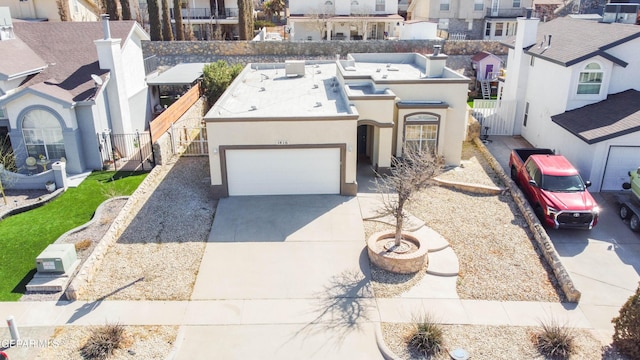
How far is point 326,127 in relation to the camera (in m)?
18.9

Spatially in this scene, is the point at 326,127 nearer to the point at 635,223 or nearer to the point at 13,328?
the point at 635,223

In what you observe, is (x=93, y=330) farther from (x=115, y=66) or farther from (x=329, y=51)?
(x=329, y=51)

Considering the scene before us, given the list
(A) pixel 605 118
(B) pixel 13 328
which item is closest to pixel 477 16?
(A) pixel 605 118

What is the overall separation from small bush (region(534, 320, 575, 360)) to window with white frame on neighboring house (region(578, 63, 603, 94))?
14.0 metres

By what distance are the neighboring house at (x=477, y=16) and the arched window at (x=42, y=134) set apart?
3975 centimetres

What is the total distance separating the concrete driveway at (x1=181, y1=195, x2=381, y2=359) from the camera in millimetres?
11852

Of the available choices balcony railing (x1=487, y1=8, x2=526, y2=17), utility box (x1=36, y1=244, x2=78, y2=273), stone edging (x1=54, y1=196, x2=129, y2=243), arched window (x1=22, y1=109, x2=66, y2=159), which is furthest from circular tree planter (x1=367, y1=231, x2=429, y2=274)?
balcony railing (x1=487, y1=8, x2=526, y2=17)

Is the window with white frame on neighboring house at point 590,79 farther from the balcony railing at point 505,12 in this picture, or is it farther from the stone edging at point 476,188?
the balcony railing at point 505,12

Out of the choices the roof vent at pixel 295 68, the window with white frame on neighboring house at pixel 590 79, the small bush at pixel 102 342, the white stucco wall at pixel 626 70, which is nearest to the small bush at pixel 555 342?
the small bush at pixel 102 342

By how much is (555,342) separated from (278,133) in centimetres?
1179

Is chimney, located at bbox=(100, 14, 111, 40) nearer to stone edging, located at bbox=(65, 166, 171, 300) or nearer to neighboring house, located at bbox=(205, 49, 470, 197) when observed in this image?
neighboring house, located at bbox=(205, 49, 470, 197)

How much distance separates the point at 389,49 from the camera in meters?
41.9

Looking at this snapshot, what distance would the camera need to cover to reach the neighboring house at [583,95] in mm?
19453

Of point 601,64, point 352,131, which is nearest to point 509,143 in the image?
point 601,64
